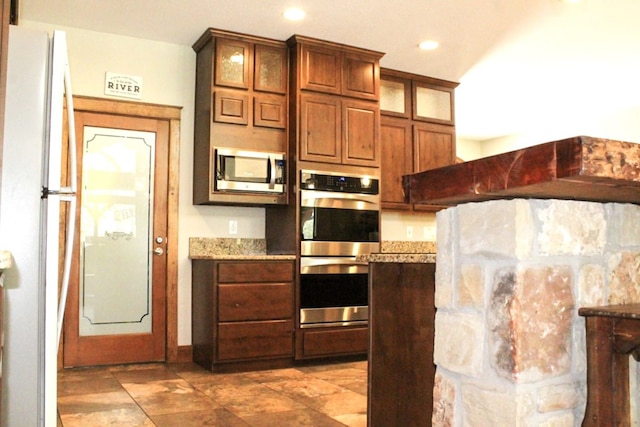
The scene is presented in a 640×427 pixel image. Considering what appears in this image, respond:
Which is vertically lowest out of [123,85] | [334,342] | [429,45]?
[334,342]

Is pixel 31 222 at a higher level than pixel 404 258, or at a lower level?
higher

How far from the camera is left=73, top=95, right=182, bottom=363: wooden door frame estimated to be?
4270mm

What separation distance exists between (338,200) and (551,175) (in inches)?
140

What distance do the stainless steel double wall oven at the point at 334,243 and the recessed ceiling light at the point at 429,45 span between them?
1160 millimetres

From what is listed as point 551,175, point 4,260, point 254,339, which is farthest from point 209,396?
point 551,175

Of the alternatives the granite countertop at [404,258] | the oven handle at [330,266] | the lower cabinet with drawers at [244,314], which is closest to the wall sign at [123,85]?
the lower cabinet with drawers at [244,314]

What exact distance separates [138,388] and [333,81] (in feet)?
8.76

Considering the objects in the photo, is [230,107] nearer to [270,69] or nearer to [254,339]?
[270,69]

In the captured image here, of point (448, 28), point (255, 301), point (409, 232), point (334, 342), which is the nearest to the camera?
point (255, 301)

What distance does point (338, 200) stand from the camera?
4.38m

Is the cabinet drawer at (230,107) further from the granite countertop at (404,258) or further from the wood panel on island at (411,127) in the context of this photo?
the granite countertop at (404,258)

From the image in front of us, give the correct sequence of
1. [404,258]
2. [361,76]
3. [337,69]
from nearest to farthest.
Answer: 1. [404,258]
2. [337,69]
3. [361,76]

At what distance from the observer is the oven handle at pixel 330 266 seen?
420 cm

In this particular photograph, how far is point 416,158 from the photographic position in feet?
17.1
